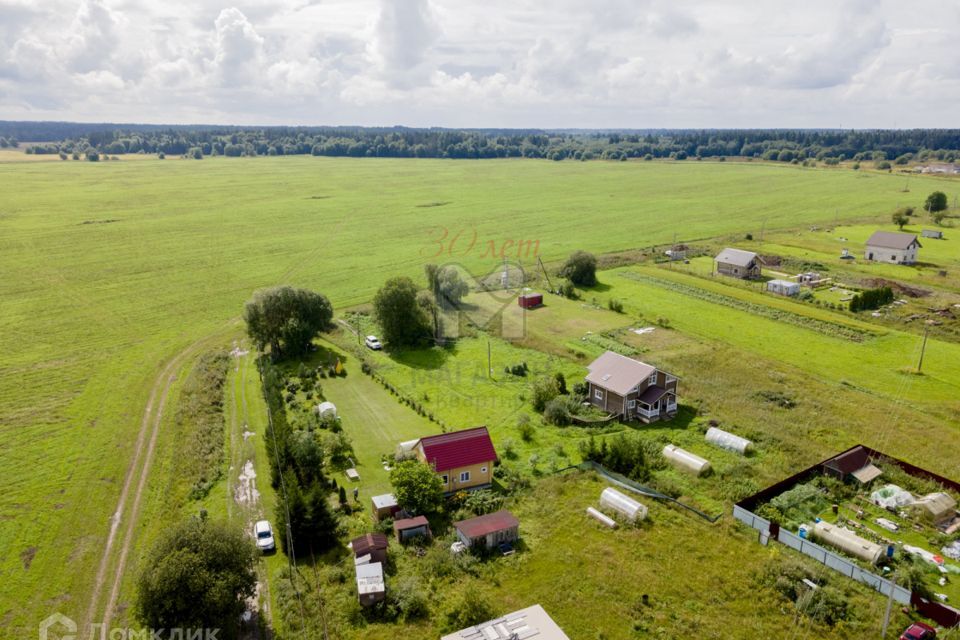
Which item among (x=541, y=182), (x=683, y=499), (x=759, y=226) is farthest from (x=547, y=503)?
(x=541, y=182)

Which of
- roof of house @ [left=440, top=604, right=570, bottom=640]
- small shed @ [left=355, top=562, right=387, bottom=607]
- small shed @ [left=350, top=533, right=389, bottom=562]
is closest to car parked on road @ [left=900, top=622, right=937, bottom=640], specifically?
roof of house @ [left=440, top=604, right=570, bottom=640]

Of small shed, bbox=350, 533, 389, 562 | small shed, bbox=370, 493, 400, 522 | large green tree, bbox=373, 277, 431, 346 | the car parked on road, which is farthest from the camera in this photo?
large green tree, bbox=373, 277, 431, 346

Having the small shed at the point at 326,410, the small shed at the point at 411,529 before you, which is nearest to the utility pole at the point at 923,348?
the small shed at the point at 411,529

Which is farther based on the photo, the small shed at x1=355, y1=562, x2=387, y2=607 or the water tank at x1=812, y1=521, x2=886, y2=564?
the water tank at x1=812, y1=521, x2=886, y2=564

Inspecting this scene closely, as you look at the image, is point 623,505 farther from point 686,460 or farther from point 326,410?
point 326,410

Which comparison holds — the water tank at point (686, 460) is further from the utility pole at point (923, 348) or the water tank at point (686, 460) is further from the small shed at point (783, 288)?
the small shed at point (783, 288)

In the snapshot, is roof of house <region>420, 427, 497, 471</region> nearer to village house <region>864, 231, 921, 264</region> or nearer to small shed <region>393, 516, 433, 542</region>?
small shed <region>393, 516, 433, 542</region>
